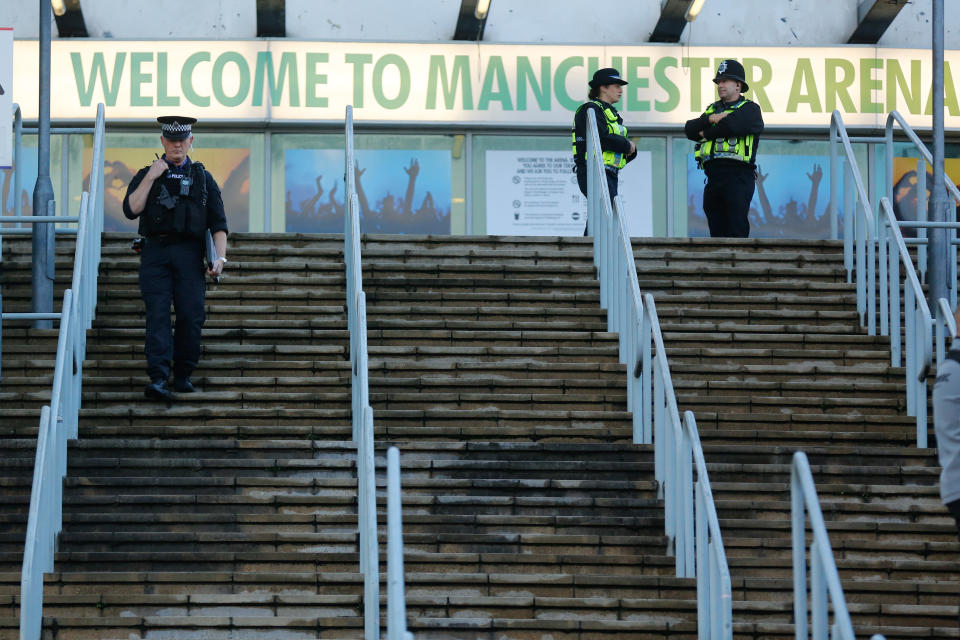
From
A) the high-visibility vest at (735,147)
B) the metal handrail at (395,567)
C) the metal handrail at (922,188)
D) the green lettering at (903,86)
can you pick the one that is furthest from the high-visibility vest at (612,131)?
the metal handrail at (395,567)

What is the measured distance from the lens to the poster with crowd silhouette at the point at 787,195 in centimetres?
1579

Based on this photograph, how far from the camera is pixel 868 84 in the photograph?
52.0 feet

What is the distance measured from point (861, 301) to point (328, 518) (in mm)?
3884

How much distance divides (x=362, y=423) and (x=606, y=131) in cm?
480

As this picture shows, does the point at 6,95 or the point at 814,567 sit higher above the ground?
the point at 6,95

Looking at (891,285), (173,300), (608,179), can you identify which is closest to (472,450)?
(173,300)

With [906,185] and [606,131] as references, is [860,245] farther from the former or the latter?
[906,185]

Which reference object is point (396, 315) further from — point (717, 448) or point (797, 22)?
point (797, 22)

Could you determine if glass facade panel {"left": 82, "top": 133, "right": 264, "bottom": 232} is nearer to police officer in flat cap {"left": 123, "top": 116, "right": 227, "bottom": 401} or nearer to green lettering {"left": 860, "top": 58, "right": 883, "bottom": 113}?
green lettering {"left": 860, "top": 58, "right": 883, "bottom": 113}

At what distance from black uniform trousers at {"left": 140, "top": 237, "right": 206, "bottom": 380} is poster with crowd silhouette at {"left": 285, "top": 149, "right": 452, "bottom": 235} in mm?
6036

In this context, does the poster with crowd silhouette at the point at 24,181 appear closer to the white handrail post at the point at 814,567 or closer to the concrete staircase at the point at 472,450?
the concrete staircase at the point at 472,450

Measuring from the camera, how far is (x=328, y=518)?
814 centimetres

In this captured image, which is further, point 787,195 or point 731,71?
point 787,195

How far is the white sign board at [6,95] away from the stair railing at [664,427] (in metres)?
3.45
